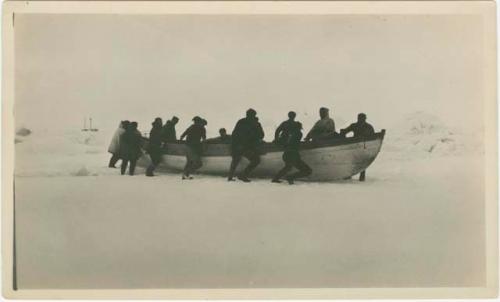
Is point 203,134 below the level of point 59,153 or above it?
above

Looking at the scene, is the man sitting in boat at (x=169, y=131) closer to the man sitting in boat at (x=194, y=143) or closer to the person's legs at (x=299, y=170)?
the man sitting in boat at (x=194, y=143)

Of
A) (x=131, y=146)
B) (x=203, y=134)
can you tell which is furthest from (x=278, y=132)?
(x=131, y=146)

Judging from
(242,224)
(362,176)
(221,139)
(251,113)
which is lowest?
(242,224)

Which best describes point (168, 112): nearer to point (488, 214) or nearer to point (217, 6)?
point (217, 6)

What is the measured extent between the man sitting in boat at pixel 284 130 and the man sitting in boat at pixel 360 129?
30cm

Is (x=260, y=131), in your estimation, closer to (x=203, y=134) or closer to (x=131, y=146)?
(x=203, y=134)

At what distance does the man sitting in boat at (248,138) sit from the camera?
286 centimetres

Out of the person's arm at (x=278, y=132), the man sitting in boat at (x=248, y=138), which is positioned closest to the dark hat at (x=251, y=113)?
the man sitting in boat at (x=248, y=138)

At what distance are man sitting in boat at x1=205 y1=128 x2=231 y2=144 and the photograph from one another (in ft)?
0.04

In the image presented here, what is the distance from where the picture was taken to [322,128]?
287 cm

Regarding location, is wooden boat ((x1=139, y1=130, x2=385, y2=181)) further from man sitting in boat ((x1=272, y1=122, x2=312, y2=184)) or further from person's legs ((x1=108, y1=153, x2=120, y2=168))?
person's legs ((x1=108, y1=153, x2=120, y2=168))

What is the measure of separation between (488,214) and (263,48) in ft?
5.35

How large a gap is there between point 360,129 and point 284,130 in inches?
17.5

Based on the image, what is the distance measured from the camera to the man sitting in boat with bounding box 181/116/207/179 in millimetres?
2865
